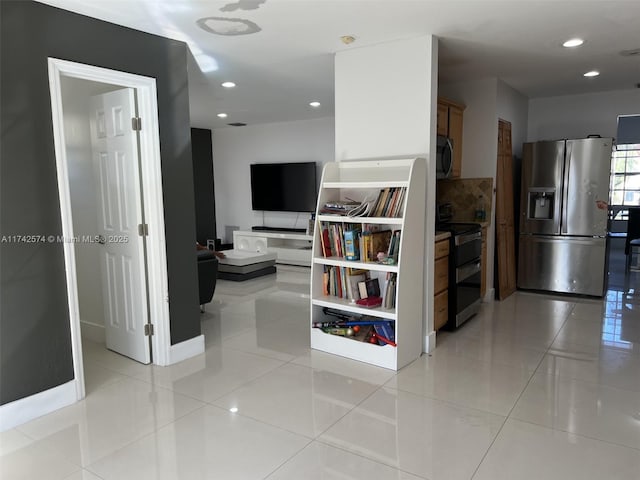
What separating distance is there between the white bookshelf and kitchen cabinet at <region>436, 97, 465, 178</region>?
3.50 feet

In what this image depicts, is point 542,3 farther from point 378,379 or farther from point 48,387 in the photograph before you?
point 48,387

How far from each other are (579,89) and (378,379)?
182 inches

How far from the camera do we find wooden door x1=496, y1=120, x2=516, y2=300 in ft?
17.0

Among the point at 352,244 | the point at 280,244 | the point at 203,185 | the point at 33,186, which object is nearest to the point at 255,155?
the point at 203,185

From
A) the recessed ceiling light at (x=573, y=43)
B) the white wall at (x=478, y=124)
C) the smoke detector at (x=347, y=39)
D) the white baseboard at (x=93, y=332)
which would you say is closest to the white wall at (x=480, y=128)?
the white wall at (x=478, y=124)

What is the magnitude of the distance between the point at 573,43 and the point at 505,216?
7.21ft

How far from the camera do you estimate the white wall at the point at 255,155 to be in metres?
7.85

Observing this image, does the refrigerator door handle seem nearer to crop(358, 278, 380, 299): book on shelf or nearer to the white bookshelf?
the white bookshelf

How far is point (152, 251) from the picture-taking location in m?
3.40

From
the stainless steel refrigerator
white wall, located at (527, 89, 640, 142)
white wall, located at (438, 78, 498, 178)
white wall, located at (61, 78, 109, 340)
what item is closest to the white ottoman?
white wall, located at (61, 78, 109, 340)

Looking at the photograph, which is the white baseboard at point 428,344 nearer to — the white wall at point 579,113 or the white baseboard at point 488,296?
the white baseboard at point 488,296

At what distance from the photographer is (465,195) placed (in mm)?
5172

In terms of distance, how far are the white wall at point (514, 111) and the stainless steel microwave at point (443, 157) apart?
3.58 feet

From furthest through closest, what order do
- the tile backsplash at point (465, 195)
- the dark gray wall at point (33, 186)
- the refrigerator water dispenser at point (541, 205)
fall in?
the refrigerator water dispenser at point (541, 205)
the tile backsplash at point (465, 195)
the dark gray wall at point (33, 186)
